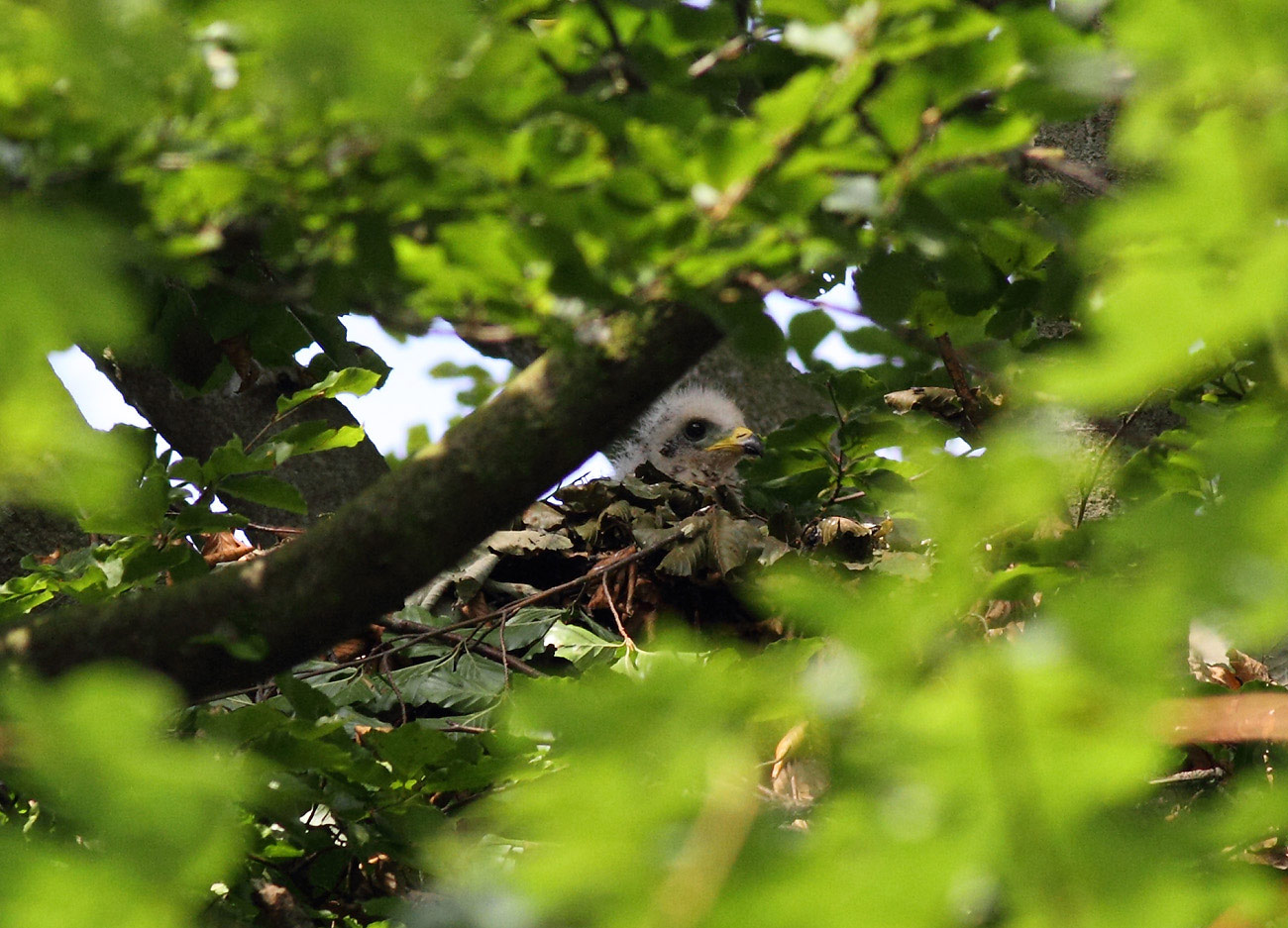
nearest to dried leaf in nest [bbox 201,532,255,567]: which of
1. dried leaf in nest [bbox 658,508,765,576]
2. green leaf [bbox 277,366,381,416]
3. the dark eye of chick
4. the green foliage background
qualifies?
green leaf [bbox 277,366,381,416]

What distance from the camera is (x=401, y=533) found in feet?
5.39

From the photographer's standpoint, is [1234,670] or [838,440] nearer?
[838,440]

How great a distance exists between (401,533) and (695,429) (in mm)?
3769

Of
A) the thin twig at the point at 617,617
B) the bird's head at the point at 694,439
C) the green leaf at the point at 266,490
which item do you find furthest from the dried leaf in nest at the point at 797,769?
the bird's head at the point at 694,439

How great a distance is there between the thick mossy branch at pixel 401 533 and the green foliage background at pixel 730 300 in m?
0.17

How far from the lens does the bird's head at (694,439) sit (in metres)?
5.05

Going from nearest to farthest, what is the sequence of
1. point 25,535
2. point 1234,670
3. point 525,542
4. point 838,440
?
point 838,440 → point 1234,670 → point 525,542 → point 25,535

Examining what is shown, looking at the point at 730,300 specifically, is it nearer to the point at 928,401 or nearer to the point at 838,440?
the point at 838,440

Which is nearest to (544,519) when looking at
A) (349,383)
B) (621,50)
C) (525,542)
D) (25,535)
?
(525,542)

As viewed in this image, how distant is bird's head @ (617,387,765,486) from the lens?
5.05 meters

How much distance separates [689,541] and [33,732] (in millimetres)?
2349

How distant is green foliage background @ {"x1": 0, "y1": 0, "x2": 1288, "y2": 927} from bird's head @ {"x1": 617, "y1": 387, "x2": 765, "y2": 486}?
124 inches

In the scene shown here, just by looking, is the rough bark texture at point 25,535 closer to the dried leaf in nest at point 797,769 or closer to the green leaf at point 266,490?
the green leaf at point 266,490

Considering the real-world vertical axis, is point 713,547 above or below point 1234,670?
above
